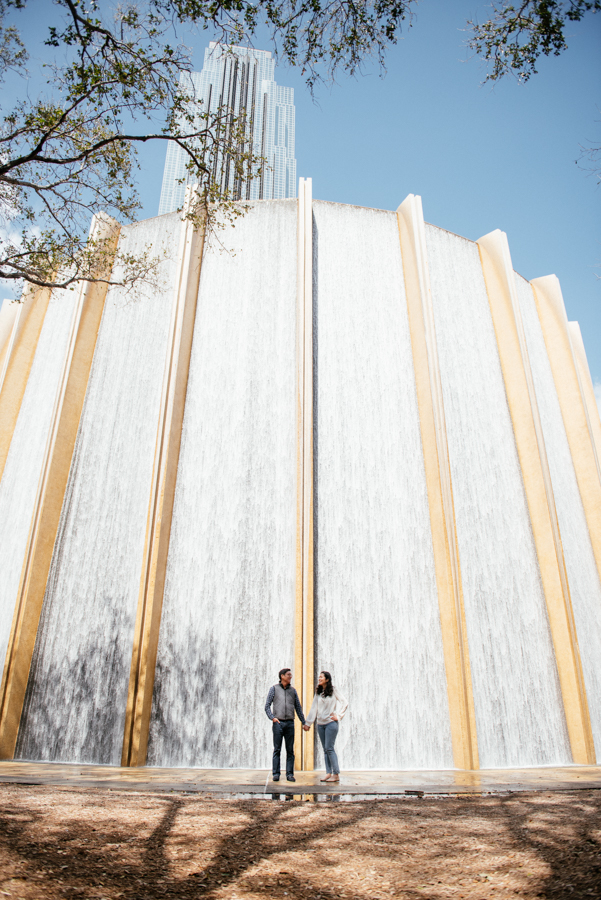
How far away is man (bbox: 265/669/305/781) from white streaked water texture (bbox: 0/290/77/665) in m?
5.47

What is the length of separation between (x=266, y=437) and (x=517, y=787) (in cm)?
664

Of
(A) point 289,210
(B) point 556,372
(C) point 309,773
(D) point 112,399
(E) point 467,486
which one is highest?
(A) point 289,210

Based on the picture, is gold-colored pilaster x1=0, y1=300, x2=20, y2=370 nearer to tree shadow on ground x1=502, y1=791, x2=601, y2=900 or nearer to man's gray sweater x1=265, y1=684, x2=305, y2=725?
man's gray sweater x1=265, y1=684, x2=305, y2=725

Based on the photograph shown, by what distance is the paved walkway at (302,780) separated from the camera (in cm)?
561

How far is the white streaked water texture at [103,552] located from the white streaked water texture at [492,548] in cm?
602

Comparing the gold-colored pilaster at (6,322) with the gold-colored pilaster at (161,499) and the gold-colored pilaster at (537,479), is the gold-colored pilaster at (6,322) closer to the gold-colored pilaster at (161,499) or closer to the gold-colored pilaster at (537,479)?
the gold-colored pilaster at (161,499)

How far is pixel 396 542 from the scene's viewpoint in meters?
9.50

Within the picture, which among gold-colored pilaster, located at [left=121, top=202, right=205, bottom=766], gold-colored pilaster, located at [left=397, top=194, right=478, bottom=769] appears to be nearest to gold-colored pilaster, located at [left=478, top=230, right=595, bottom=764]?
gold-colored pilaster, located at [left=397, top=194, right=478, bottom=769]

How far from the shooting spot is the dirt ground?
8.52 feet

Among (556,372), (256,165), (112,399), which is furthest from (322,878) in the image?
(556,372)

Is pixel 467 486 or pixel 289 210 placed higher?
pixel 289 210

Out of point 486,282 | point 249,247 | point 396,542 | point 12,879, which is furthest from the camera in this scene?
point 486,282

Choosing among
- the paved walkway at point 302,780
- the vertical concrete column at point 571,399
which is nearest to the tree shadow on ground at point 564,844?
the paved walkway at point 302,780

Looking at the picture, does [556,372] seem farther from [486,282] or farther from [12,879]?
[12,879]
